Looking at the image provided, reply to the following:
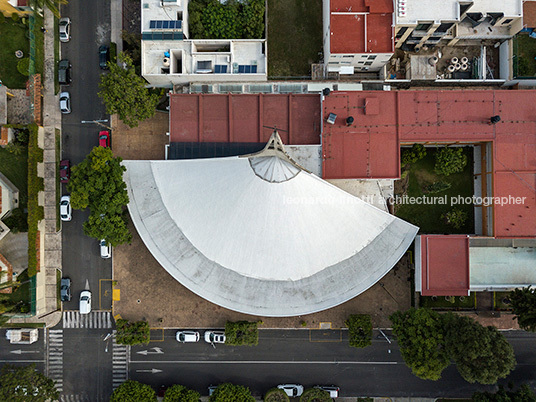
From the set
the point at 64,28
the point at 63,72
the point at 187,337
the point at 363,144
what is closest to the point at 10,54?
the point at 63,72

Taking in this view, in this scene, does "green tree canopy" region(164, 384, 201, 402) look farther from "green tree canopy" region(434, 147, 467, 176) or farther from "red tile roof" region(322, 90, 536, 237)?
"green tree canopy" region(434, 147, 467, 176)

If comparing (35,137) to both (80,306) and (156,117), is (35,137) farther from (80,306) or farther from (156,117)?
Answer: (80,306)

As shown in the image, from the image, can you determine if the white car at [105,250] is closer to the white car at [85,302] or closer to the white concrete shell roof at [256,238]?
the white car at [85,302]

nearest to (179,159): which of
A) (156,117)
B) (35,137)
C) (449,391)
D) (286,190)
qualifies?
(156,117)

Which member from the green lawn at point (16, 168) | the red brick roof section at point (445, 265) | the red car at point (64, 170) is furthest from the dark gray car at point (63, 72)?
the red brick roof section at point (445, 265)

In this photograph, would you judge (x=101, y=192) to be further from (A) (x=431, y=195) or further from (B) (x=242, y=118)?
(A) (x=431, y=195)

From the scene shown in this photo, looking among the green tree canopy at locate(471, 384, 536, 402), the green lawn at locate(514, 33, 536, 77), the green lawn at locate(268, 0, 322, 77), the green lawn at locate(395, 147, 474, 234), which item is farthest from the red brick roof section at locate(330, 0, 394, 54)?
the green tree canopy at locate(471, 384, 536, 402)
